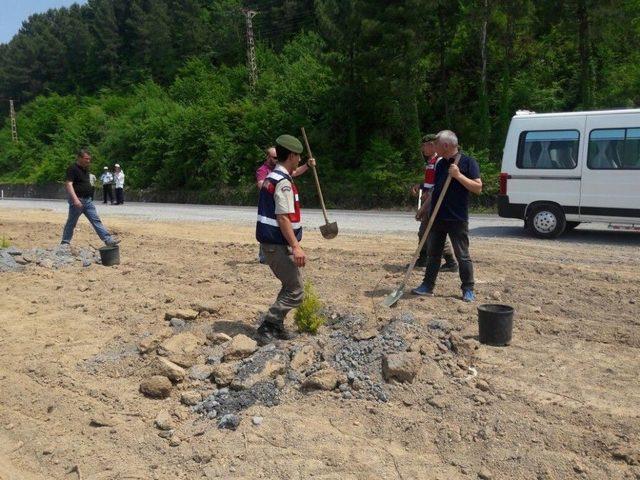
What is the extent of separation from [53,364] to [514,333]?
14.4 feet

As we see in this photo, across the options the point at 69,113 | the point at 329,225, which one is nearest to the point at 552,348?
the point at 329,225

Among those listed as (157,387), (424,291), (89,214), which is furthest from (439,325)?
(89,214)

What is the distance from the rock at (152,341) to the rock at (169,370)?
0.44 metres

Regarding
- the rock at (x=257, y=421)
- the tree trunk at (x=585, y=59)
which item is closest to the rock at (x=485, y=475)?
Result: the rock at (x=257, y=421)

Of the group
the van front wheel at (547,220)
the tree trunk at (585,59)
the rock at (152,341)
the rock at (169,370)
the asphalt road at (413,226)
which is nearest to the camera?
the rock at (169,370)

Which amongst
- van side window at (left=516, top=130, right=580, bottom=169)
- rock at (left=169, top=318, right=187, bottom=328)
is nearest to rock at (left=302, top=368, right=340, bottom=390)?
rock at (left=169, top=318, right=187, bottom=328)

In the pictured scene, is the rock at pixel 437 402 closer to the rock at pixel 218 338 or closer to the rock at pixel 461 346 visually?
the rock at pixel 461 346

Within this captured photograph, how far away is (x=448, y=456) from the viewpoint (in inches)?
151

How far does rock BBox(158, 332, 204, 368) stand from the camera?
5.30 m

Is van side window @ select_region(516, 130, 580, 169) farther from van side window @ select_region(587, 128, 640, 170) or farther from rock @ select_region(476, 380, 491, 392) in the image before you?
rock @ select_region(476, 380, 491, 392)

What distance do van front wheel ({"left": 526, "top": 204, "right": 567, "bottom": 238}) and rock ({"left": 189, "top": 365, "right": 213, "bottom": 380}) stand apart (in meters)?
8.49

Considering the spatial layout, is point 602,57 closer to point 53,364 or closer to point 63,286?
point 63,286

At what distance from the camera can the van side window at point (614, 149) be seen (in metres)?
10.7

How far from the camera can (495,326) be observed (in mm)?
→ 5395
